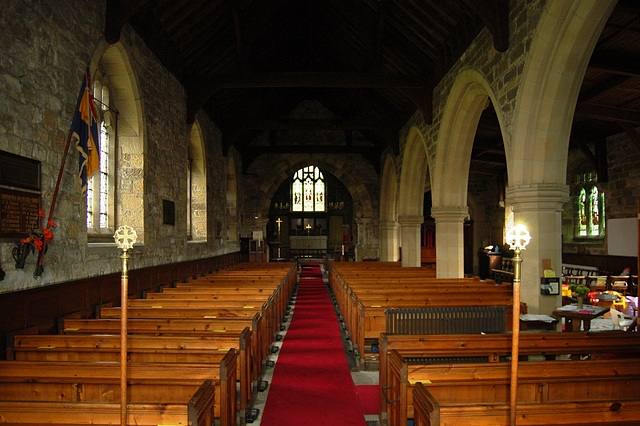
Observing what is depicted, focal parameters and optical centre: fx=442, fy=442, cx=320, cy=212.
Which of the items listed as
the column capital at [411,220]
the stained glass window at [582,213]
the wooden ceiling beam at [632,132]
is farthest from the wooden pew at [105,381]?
the stained glass window at [582,213]

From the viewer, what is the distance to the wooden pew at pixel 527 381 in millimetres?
2684

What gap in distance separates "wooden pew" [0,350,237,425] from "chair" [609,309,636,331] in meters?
5.58

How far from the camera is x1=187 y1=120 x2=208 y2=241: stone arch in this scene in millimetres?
11359

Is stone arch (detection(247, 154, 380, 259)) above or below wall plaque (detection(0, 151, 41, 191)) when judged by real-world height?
above

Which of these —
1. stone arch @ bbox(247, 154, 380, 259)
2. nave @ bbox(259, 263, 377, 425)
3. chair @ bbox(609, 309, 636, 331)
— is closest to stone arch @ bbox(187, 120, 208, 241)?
nave @ bbox(259, 263, 377, 425)

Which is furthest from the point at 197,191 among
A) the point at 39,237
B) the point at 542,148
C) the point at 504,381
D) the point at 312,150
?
the point at 504,381

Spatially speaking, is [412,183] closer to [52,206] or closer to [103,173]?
[103,173]

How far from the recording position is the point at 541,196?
5.29 meters

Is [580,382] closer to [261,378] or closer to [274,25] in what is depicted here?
[261,378]

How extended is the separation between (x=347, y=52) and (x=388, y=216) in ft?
22.7

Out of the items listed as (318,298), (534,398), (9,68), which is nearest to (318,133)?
(318,298)

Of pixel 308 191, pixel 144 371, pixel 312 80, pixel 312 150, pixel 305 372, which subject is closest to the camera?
pixel 144 371

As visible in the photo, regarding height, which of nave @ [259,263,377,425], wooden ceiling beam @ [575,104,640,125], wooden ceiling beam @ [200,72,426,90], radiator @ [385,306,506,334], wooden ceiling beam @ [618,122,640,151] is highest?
wooden ceiling beam @ [200,72,426,90]

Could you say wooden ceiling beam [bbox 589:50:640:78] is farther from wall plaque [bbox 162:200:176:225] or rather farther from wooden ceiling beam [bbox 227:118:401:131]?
wall plaque [bbox 162:200:176:225]
